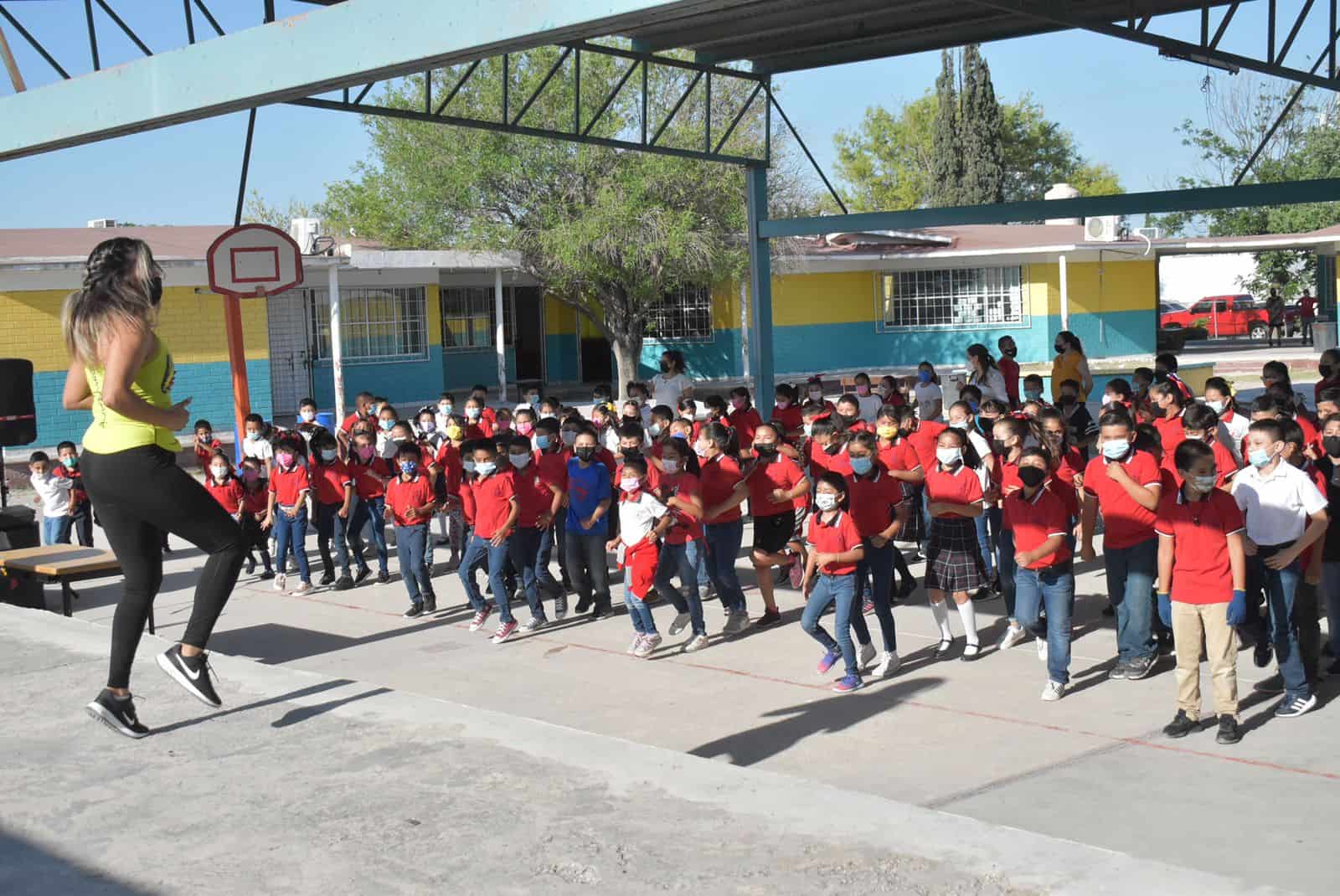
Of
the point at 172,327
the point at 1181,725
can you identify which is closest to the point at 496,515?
the point at 1181,725

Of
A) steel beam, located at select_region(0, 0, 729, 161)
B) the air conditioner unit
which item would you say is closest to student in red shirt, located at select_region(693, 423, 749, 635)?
steel beam, located at select_region(0, 0, 729, 161)

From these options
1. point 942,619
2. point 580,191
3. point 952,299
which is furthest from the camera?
point 952,299

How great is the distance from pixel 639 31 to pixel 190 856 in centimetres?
1195

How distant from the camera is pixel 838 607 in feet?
27.1

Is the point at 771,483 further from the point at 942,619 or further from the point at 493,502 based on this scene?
the point at 493,502

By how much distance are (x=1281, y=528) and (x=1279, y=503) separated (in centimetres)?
12

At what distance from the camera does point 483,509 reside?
33.6ft

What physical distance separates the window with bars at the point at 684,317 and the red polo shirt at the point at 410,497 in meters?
25.2

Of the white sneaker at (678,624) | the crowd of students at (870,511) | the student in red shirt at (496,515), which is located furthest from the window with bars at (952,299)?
the student in red shirt at (496,515)

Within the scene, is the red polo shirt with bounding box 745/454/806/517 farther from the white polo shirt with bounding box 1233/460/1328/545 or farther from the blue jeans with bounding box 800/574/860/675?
the white polo shirt with bounding box 1233/460/1328/545

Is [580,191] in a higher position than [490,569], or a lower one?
higher

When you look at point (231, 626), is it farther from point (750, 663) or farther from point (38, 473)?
point (750, 663)

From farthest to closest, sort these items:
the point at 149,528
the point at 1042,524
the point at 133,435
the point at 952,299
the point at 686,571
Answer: the point at 952,299, the point at 686,571, the point at 1042,524, the point at 149,528, the point at 133,435

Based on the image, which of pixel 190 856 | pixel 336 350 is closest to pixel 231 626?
pixel 190 856
